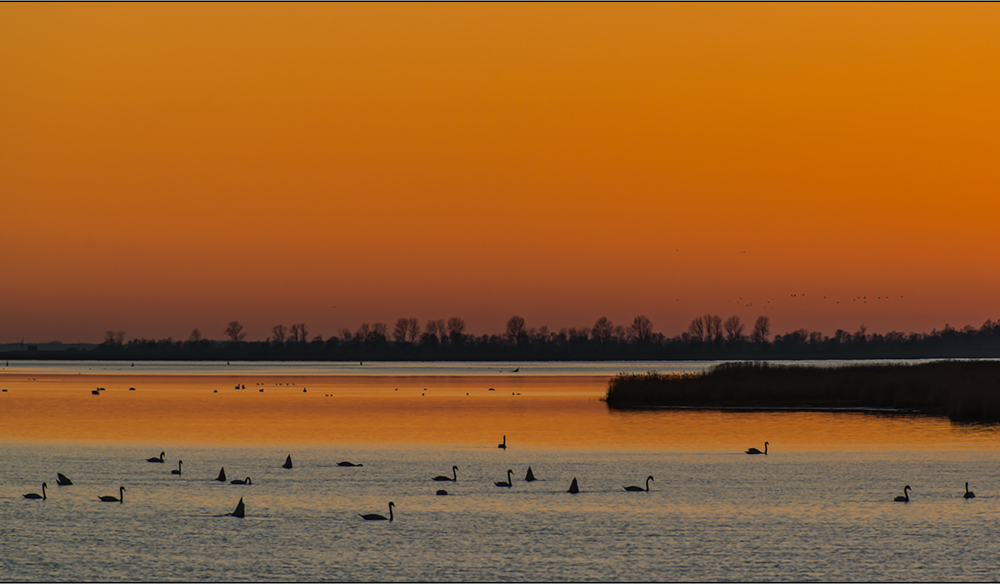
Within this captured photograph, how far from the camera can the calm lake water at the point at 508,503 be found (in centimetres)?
1823

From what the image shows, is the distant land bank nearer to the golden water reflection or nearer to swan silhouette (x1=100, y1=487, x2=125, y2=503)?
the golden water reflection

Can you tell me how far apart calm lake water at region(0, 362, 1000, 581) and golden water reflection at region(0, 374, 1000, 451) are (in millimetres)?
380

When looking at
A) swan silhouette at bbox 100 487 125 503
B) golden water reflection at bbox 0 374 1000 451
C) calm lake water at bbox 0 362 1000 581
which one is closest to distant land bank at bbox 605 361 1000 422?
golden water reflection at bbox 0 374 1000 451

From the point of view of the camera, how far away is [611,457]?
34.9 meters

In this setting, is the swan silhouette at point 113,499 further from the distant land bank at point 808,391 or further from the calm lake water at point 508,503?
the distant land bank at point 808,391

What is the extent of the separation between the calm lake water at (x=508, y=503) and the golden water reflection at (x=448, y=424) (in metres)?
0.38

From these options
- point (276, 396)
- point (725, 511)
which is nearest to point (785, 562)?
point (725, 511)

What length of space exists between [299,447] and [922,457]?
2131 centimetres

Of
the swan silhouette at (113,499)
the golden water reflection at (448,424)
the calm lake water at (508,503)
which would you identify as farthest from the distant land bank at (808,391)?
the swan silhouette at (113,499)

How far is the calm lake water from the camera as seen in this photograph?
18.2 metres

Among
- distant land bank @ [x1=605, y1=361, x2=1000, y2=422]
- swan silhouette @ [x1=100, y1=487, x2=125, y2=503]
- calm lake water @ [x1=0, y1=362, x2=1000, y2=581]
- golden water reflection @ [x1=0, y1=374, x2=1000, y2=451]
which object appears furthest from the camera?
distant land bank @ [x1=605, y1=361, x2=1000, y2=422]

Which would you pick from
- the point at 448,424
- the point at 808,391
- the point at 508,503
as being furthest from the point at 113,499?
the point at 808,391

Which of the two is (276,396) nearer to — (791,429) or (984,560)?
(791,429)

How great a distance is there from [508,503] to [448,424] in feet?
83.4
